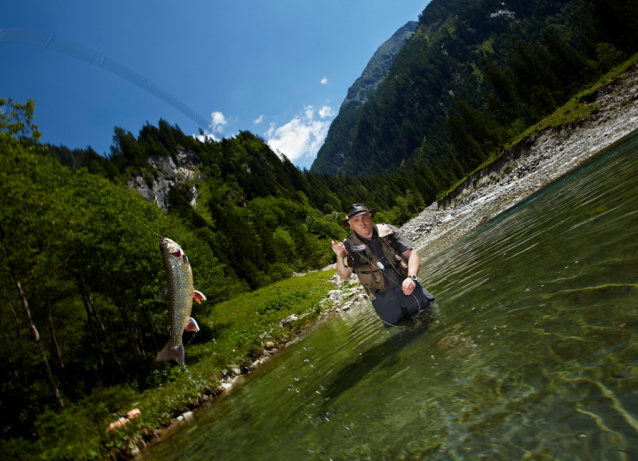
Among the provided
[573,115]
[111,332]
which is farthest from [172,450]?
[573,115]

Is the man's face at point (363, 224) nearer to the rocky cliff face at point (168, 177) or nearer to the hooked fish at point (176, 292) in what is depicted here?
the hooked fish at point (176, 292)

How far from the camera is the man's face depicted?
5.96 meters

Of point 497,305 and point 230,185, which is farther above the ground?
point 230,185

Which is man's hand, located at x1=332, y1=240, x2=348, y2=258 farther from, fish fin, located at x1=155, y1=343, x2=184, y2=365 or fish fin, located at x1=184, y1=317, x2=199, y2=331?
fish fin, located at x1=155, y1=343, x2=184, y2=365

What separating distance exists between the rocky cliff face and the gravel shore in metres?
104

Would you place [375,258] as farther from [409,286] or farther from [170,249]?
[170,249]

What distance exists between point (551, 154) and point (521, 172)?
407cm

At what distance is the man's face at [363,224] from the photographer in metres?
5.96

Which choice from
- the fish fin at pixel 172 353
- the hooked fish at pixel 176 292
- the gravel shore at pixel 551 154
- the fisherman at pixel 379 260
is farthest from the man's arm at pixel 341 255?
the gravel shore at pixel 551 154

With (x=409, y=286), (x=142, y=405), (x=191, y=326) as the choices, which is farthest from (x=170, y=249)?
(x=142, y=405)

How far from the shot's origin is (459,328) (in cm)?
512

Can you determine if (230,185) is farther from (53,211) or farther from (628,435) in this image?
(628,435)

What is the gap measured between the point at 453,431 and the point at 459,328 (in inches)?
96.3

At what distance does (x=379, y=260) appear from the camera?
19.9ft
